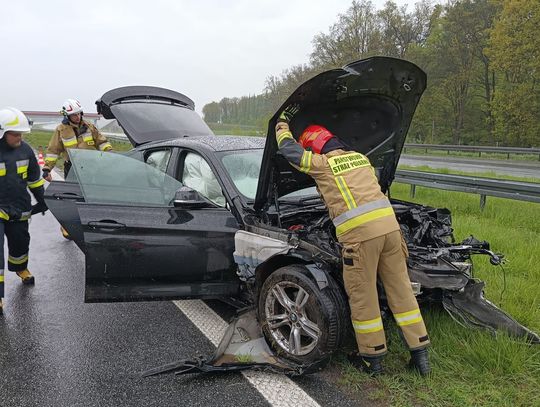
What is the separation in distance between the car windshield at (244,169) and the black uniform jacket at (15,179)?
204 centimetres

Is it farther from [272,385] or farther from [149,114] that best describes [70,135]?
[272,385]

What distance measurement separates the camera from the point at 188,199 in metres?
3.31

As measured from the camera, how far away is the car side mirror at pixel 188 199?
3312mm

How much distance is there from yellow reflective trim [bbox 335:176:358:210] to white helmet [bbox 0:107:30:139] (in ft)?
10.1

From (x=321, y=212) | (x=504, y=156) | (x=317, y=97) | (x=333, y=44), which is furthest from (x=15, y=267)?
(x=333, y=44)

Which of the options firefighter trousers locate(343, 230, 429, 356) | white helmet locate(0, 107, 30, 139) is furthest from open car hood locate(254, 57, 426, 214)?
white helmet locate(0, 107, 30, 139)

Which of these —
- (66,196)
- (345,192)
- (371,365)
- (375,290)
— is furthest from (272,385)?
(66,196)

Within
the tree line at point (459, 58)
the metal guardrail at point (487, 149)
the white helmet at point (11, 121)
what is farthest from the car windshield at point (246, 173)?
the metal guardrail at point (487, 149)

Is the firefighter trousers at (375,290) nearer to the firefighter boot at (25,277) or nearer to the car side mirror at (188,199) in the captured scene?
the car side mirror at (188,199)

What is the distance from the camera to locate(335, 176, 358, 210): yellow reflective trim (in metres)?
2.69

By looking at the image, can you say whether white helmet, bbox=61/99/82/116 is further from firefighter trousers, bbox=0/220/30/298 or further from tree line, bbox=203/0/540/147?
tree line, bbox=203/0/540/147

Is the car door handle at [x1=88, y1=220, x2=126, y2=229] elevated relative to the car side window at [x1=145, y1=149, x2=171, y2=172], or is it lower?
lower

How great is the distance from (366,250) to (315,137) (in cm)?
81

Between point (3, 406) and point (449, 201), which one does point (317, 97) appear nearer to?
point (3, 406)
